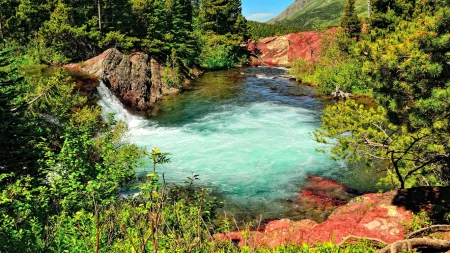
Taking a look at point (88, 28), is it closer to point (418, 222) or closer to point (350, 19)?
point (350, 19)

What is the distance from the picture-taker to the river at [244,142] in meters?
13.1

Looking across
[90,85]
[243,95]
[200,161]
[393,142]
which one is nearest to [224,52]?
[243,95]

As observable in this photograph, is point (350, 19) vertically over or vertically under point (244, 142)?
over

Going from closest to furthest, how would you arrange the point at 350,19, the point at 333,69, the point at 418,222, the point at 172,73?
the point at 418,222, the point at 333,69, the point at 172,73, the point at 350,19

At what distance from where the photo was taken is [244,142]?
60.1 ft

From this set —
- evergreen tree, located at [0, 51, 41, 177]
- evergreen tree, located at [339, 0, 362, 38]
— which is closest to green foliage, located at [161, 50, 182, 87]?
evergreen tree, located at [339, 0, 362, 38]

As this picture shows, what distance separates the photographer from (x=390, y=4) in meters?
27.7

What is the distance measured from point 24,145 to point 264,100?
20779 millimetres

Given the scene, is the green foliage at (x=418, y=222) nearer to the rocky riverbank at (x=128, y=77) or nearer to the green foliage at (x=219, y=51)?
the rocky riverbank at (x=128, y=77)

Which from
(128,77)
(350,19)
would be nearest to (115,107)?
(128,77)

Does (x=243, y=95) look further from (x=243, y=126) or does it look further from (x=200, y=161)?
(x=200, y=161)

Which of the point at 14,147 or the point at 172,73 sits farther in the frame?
the point at 172,73

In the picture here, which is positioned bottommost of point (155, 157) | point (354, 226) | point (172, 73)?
point (354, 226)

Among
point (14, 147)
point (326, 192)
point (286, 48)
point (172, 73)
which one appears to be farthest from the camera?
point (286, 48)
